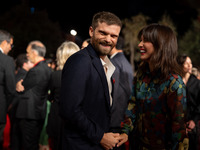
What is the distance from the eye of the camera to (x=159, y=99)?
219 cm

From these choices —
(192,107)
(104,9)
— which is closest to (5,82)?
(192,107)

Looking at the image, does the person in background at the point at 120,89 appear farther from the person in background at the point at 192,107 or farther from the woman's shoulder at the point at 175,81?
the woman's shoulder at the point at 175,81

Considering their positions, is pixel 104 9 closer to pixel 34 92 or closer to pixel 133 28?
pixel 133 28

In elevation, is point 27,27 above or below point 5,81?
above

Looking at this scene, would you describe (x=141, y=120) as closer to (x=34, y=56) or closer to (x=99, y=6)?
(x=34, y=56)

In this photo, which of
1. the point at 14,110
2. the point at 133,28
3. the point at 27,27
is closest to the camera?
the point at 14,110

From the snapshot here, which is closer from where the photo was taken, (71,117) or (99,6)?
(71,117)

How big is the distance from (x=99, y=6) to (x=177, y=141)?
1856 inches

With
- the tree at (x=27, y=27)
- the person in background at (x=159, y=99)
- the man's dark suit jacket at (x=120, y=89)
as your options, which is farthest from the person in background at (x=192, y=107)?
the tree at (x=27, y=27)

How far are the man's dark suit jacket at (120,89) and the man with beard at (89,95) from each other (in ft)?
5.41

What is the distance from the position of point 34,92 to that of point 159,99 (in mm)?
2950

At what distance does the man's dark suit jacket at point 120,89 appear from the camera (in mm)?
3826

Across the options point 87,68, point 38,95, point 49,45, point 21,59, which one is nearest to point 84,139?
point 87,68

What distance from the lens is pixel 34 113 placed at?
4.49 metres
